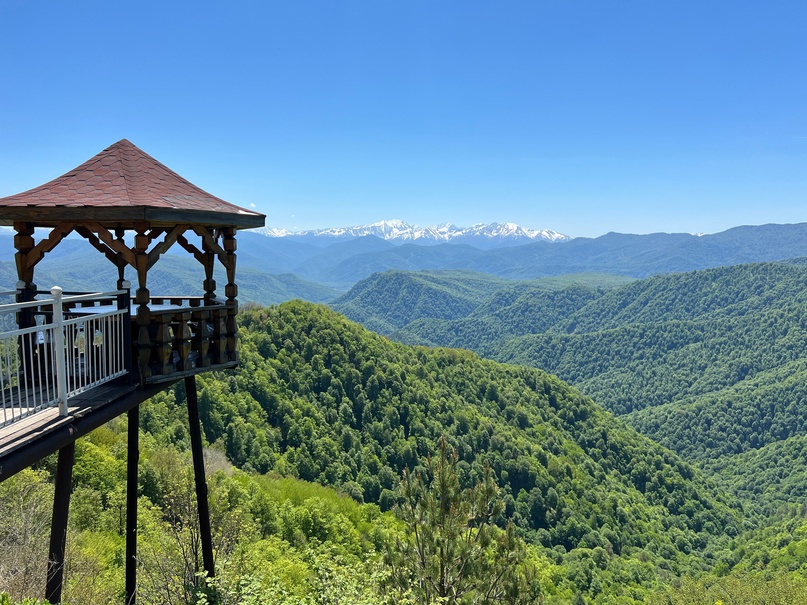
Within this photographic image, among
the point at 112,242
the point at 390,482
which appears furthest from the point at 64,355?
the point at 390,482

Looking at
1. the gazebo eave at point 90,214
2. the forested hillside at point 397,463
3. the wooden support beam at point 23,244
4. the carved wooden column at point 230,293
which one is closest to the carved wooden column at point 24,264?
the wooden support beam at point 23,244

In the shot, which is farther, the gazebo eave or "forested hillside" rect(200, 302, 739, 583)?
"forested hillside" rect(200, 302, 739, 583)

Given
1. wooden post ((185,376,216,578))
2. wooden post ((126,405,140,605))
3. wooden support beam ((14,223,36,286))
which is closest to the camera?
wooden support beam ((14,223,36,286))

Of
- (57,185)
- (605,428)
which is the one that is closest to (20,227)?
(57,185)

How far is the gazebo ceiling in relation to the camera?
656 cm

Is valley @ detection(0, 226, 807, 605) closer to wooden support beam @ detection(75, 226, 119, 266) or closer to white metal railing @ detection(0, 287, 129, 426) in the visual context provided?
white metal railing @ detection(0, 287, 129, 426)

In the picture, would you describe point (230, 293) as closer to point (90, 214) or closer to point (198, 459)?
point (90, 214)

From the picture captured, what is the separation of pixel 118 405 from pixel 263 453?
5302 centimetres

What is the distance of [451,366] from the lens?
96438mm

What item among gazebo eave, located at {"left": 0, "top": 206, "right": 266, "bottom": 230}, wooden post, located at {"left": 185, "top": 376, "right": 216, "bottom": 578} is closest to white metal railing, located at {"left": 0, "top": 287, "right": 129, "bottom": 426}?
gazebo eave, located at {"left": 0, "top": 206, "right": 266, "bottom": 230}

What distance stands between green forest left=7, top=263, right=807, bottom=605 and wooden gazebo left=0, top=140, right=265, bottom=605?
3.23 m

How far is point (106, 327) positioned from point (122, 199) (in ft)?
5.22

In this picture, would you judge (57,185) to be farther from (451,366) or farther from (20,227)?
(451,366)

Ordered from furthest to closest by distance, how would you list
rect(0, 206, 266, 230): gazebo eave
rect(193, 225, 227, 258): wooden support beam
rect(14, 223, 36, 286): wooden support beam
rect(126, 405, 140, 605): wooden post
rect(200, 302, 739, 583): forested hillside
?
rect(200, 302, 739, 583): forested hillside
rect(126, 405, 140, 605): wooden post
rect(193, 225, 227, 258): wooden support beam
rect(14, 223, 36, 286): wooden support beam
rect(0, 206, 266, 230): gazebo eave
